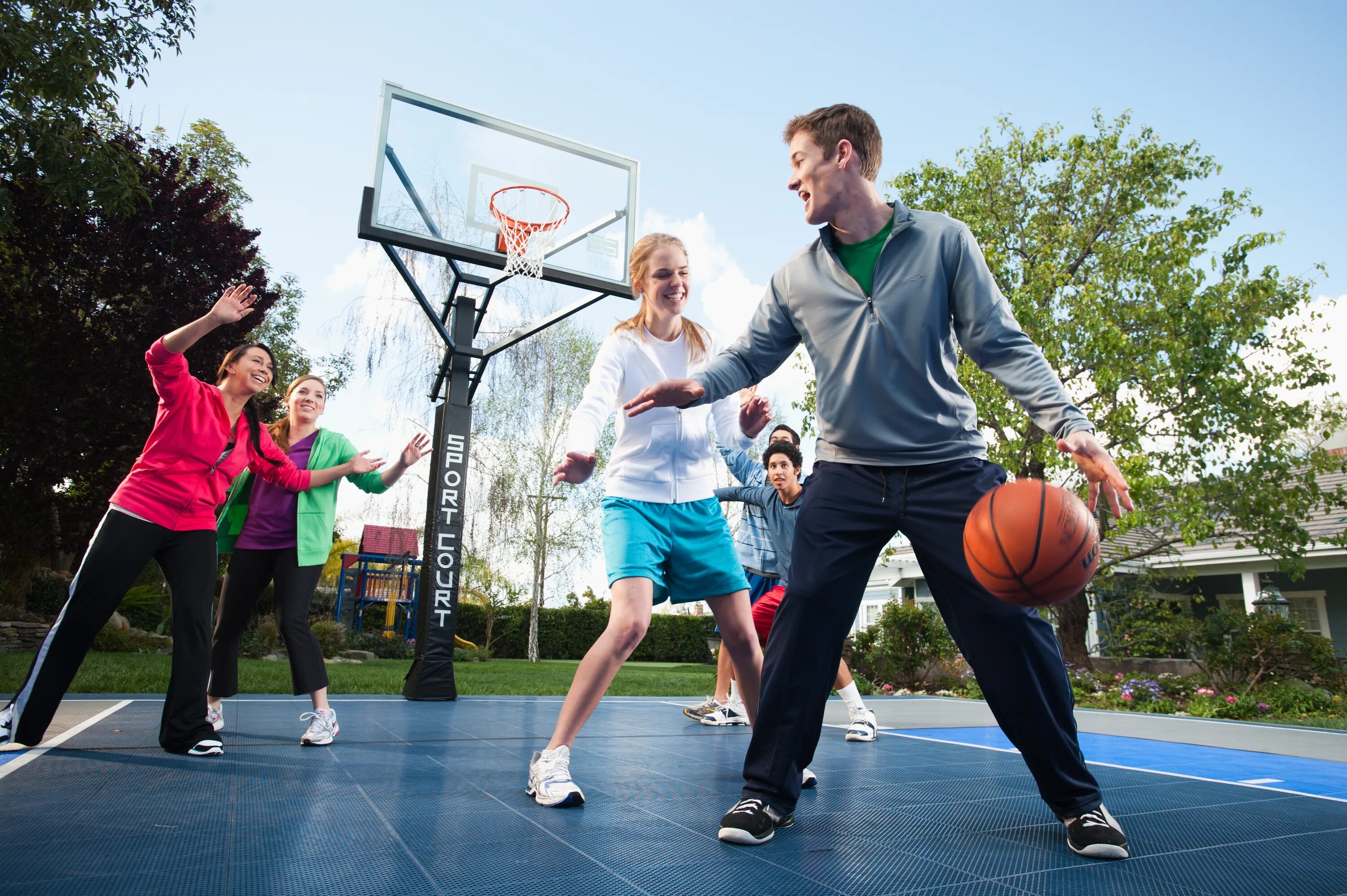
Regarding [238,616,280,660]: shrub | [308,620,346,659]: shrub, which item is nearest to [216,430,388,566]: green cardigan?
[238,616,280,660]: shrub

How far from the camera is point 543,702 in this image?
Answer: 7141mm

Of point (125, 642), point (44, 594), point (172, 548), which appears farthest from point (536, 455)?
point (172, 548)

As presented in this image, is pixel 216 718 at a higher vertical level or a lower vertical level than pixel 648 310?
lower

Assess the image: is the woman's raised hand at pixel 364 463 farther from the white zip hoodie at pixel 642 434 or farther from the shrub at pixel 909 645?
the shrub at pixel 909 645

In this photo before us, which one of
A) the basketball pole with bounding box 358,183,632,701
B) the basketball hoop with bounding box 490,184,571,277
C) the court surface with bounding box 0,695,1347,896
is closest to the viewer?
the court surface with bounding box 0,695,1347,896

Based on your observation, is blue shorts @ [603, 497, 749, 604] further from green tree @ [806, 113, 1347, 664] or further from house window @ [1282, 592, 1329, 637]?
house window @ [1282, 592, 1329, 637]

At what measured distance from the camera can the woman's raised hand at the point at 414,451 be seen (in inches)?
160

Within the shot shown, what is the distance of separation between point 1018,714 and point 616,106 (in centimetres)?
751

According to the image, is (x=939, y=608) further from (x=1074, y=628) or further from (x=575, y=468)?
(x=1074, y=628)

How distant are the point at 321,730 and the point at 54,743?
107cm

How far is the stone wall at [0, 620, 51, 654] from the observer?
464 inches

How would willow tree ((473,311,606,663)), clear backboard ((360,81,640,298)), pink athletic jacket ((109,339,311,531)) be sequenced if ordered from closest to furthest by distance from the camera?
pink athletic jacket ((109,339,311,531)) < clear backboard ((360,81,640,298)) < willow tree ((473,311,606,663))

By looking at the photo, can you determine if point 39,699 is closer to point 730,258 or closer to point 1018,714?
point 1018,714

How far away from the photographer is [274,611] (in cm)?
397
